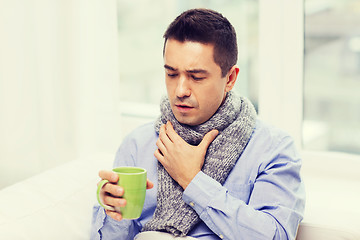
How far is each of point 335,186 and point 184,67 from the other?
33.8 inches

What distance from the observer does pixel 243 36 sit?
88.4 inches

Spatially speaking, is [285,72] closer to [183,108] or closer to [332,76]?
[332,76]

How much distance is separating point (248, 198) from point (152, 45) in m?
1.28

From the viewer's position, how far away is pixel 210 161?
56.2 inches

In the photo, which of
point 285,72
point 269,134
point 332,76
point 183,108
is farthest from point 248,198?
point 332,76

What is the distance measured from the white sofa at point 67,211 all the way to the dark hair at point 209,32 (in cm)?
51

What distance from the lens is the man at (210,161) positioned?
1341mm

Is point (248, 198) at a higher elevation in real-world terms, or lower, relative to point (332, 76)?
lower

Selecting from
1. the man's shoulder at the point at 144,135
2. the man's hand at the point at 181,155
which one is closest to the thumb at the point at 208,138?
the man's hand at the point at 181,155

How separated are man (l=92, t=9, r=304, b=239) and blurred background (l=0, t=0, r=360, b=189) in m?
0.64

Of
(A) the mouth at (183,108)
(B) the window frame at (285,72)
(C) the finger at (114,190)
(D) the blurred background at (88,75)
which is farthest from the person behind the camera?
(D) the blurred background at (88,75)

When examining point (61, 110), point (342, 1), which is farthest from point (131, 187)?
point (342, 1)

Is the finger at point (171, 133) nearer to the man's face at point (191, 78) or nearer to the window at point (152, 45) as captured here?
the man's face at point (191, 78)

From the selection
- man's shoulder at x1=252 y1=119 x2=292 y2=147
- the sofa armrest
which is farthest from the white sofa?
man's shoulder at x1=252 y1=119 x2=292 y2=147
